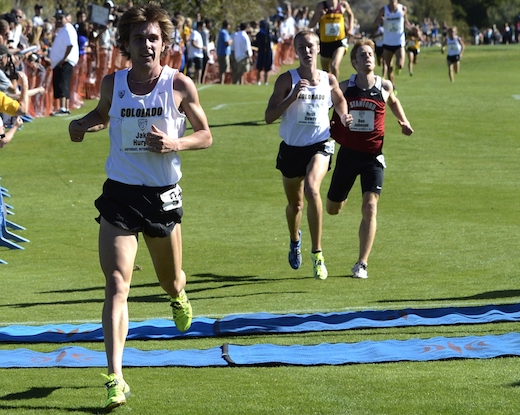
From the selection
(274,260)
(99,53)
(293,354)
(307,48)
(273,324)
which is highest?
(307,48)

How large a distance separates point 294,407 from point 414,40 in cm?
3539

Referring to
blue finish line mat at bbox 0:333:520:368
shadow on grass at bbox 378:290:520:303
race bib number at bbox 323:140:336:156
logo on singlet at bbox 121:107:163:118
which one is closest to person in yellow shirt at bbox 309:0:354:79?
race bib number at bbox 323:140:336:156

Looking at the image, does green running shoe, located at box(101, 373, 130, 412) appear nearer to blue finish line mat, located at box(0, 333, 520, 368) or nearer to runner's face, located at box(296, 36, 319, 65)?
blue finish line mat, located at box(0, 333, 520, 368)

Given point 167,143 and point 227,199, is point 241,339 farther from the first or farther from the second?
point 227,199

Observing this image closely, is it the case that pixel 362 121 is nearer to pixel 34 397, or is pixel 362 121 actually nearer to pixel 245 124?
pixel 34 397

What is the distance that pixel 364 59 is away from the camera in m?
10.1

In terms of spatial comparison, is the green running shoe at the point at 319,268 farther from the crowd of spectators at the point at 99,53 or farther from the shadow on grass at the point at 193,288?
the crowd of spectators at the point at 99,53

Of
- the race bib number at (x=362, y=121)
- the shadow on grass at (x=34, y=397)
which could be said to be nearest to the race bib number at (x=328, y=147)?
the race bib number at (x=362, y=121)

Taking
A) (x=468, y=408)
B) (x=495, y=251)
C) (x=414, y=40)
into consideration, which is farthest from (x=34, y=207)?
(x=414, y=40)

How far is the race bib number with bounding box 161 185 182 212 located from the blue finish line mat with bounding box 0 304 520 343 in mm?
1742

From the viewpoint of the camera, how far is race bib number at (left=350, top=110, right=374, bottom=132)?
1024 centimetres

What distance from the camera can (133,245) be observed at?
5.96 metres

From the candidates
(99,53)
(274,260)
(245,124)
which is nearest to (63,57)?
(245,124)

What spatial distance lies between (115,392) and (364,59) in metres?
→ 5.51
